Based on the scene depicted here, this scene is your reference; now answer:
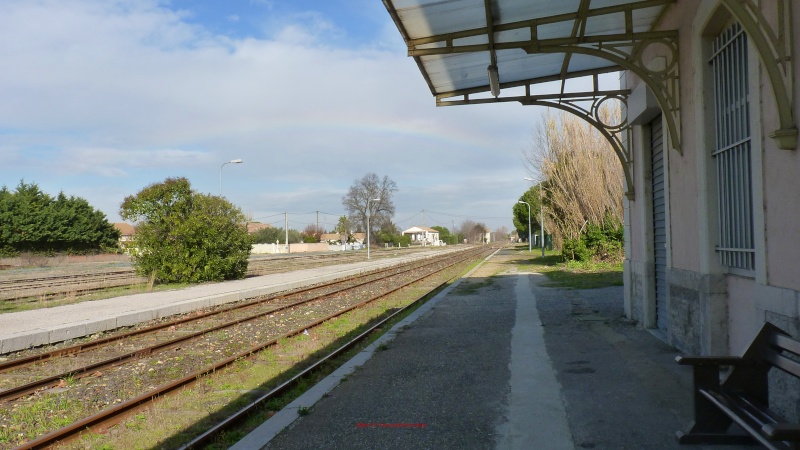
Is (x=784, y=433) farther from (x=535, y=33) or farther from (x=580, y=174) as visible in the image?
(x=580, y=174)

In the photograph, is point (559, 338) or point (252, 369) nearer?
point (252, 369)

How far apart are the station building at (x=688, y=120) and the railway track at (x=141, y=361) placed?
197 inches

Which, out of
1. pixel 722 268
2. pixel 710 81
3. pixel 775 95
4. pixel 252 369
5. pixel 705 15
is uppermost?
pixel 705 15

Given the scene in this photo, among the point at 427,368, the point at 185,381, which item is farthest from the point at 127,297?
the point at 427,368

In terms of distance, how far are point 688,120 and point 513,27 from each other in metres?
2.32

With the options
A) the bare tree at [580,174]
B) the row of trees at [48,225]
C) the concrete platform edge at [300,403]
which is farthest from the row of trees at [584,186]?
the row of trees at [48,225]

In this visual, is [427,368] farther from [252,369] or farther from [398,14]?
[398,14]

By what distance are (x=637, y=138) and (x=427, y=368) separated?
5.14 metres

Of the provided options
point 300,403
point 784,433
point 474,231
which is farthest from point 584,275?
point 474,231

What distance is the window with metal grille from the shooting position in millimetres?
5848

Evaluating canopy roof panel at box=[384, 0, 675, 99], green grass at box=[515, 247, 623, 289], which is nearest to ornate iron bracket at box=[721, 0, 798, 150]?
canopy roof panel at box=[384, 0, 675, 99]

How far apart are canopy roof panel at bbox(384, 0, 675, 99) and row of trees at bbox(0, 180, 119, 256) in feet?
179

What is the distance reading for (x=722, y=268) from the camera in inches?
259

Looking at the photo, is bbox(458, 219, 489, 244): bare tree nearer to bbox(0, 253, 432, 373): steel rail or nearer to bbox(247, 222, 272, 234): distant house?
bbox(247, 222, 272, 234): distant house
